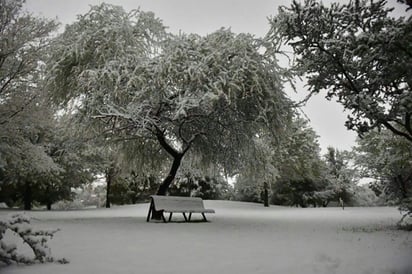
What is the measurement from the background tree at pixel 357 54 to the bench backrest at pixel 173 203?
5.00m

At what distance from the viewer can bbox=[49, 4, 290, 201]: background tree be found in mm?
10078

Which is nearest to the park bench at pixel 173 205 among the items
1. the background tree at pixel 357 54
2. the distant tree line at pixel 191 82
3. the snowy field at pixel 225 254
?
the distant tree line at pixel 191 82

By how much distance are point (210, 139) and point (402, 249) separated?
8368 millimetres

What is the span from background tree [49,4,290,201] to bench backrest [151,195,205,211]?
6.36 feet

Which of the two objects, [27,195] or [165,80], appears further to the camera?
[27,195]

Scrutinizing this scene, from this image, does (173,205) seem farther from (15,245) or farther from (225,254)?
(15,245)

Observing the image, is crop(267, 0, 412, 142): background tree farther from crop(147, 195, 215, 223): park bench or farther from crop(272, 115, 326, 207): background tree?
crop(272, 115, 326, 207): background tree

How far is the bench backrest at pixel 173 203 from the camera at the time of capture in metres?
10.2

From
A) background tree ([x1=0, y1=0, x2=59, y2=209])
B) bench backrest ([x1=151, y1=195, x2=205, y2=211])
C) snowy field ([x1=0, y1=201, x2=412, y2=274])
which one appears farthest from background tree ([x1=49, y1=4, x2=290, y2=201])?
snowy field ([x1=0, y1=201, x2=412, y2=274])

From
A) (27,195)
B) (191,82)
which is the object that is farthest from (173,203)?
(27,195)

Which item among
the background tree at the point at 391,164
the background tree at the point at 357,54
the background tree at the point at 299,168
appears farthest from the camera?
the background tree at the point at 299,168

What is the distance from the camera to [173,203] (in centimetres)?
1048

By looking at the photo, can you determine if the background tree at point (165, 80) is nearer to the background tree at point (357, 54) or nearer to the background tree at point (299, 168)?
the background tree at point (357, 54)

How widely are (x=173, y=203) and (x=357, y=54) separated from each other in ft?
21.4
